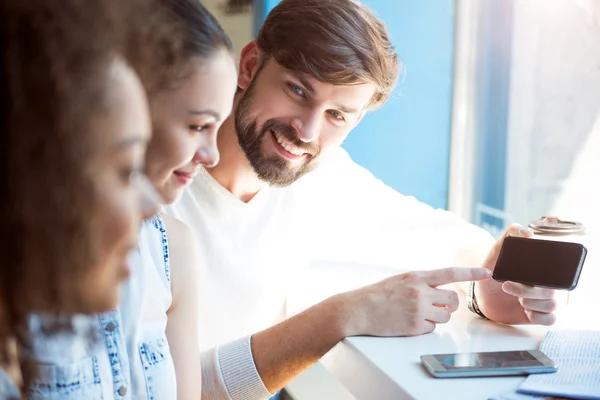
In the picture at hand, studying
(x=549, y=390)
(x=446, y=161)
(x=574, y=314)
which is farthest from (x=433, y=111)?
(x=549, y=390)

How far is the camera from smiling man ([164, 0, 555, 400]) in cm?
141

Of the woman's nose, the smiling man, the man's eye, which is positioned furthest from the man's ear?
the woman's nose

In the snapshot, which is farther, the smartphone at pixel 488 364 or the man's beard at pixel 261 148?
the man's beard at pixel 261 148

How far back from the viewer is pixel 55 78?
1.51 ft

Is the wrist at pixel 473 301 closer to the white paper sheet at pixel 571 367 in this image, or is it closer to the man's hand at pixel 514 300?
the man's hand at pixel 514 300

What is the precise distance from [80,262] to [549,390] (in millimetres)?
573

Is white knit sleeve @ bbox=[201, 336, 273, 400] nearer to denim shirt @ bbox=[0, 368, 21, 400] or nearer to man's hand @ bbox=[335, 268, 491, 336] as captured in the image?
man's hand @ bbox=[335, 268, 491, 336]

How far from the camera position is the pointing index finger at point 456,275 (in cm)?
114

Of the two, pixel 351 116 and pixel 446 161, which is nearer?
pixel 351 116

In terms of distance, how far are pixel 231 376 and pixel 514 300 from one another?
0.46 m

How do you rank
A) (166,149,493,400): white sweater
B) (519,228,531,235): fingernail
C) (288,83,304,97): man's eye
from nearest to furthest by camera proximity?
(519,228,531,235): fingernail → (166,149,493,400): white sweater → (288,83,304,97): man's eye

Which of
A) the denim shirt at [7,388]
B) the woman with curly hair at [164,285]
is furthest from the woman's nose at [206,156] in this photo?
the denim shirt at [7,388]

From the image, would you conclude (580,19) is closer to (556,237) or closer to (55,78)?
(556,237)

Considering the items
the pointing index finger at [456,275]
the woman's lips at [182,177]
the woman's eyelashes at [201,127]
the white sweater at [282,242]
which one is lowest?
the white sweater at [282,242]
